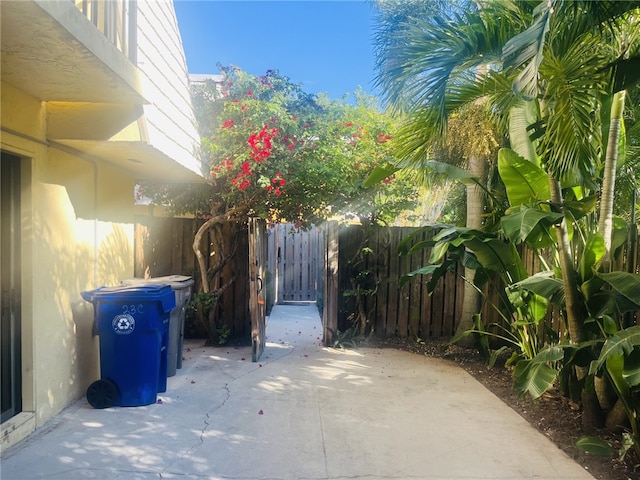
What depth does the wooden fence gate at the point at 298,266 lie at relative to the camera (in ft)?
39.8

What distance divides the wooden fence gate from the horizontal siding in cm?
602

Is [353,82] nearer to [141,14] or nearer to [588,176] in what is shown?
[141,14]

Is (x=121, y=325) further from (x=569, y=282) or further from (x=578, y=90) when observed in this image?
(x=578, y=90)

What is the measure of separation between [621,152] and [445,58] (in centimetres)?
205

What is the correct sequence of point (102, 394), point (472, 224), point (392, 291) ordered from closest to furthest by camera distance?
point (102, 394)
point (472, 224)
point (392, 291)

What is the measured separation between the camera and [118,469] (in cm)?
329

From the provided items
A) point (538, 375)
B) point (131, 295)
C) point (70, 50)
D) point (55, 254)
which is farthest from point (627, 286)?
point (55, 254)

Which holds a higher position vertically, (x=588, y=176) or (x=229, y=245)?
(x=588, y=176)

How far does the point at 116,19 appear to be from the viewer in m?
3.68

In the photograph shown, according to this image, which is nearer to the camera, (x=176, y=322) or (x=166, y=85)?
(x=166, y=85)

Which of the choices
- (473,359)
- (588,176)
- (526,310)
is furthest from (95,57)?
(473,359)

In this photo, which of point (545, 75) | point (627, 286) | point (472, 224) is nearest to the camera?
point (627, 286)

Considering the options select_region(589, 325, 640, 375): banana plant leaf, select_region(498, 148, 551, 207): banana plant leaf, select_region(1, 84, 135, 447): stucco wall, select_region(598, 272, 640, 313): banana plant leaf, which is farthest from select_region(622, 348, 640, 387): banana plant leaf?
select_region(1, 84, 135, 447): stucco wall

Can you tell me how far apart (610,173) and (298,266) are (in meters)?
9.06
